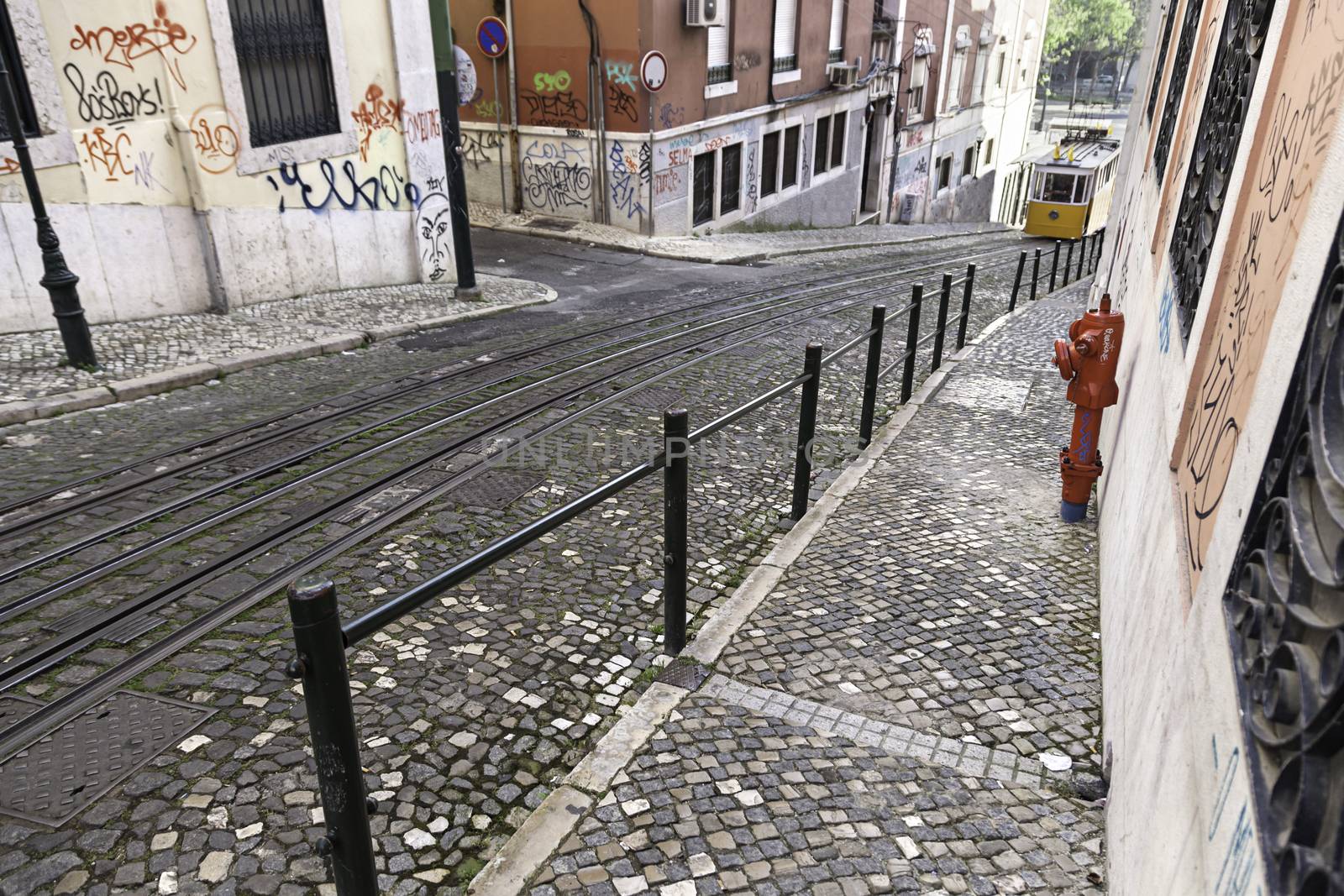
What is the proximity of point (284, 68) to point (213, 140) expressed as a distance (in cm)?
145

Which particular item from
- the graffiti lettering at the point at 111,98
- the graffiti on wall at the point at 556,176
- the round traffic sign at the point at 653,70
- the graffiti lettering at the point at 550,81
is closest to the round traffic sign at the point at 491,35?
the graffiti lettering at the point at 550,81

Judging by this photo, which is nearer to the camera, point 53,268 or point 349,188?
point 53,268

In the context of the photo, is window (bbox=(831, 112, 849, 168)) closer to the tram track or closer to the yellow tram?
the yellow tram

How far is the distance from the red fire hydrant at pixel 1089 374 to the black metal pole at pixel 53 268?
775cm

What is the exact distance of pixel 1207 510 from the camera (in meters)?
2.52

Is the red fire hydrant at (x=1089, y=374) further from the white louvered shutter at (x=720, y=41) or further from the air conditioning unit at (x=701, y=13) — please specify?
the white louvered shutter at (x=720, y=41)

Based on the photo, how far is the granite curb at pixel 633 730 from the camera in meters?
2.91

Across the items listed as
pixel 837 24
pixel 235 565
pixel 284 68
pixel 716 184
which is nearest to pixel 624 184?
pixel 716 184

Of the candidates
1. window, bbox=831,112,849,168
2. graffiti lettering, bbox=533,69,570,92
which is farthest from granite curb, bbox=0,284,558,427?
window, bbox=831,112,849,168

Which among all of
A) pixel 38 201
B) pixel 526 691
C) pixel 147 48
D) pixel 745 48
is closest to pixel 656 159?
pixel 745 48

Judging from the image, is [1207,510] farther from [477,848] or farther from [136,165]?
[136,165]

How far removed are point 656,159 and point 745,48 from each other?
4756mm

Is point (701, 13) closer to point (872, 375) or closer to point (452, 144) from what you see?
point (452, 144)

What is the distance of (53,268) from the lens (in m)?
7.59
